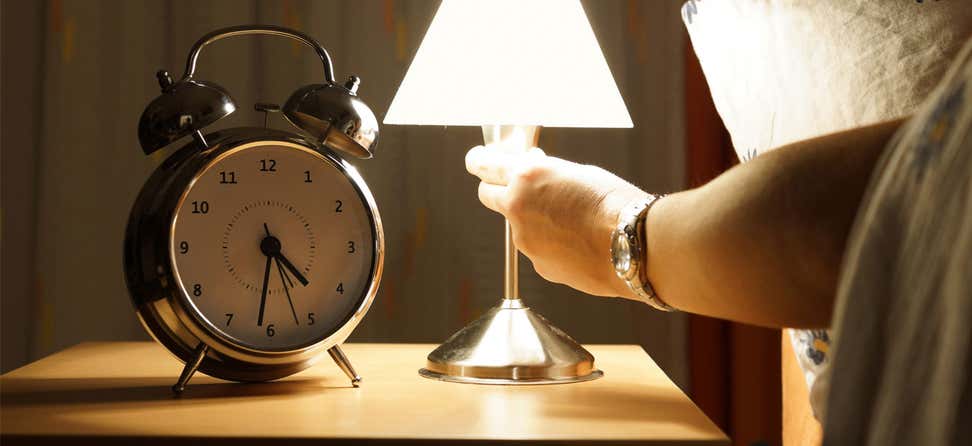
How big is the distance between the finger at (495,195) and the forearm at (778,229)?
28cm

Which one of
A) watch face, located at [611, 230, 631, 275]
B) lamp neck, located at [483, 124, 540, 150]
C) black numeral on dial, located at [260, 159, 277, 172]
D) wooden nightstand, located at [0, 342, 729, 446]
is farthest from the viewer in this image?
lamp neck, located at [483, 124, 540, 150]

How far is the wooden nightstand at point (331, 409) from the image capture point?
2.46ft

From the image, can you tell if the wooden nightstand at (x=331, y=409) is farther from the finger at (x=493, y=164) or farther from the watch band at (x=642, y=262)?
the finger at (x=493, y=164)

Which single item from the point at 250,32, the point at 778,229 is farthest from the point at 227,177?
the point at 778,229

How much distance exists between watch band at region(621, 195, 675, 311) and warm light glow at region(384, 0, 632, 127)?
183 mm

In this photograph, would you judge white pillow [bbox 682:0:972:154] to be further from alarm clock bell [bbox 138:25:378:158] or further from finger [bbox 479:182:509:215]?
alarm clock bell [bbox 138:25:378:158]

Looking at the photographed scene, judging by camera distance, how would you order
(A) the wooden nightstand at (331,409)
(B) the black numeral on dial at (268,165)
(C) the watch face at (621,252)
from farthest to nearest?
(B) the black numeral on dial at (268,165)
(C) the watch face at (621,252)
(A) the wooden nightstand at (331,409)

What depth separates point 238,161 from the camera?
3.10 ft

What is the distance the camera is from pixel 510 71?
101 centimetres

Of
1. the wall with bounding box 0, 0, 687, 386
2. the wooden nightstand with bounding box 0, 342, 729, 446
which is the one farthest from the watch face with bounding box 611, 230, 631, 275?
the wall with bounding box 0, 0, 687, 386

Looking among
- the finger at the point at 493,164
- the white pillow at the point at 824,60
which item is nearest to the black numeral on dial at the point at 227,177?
the finger at the point at 493,164

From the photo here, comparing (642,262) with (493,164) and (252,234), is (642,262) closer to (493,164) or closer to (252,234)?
(493,164)

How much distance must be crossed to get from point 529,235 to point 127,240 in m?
0.38

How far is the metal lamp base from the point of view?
39.2 inches
